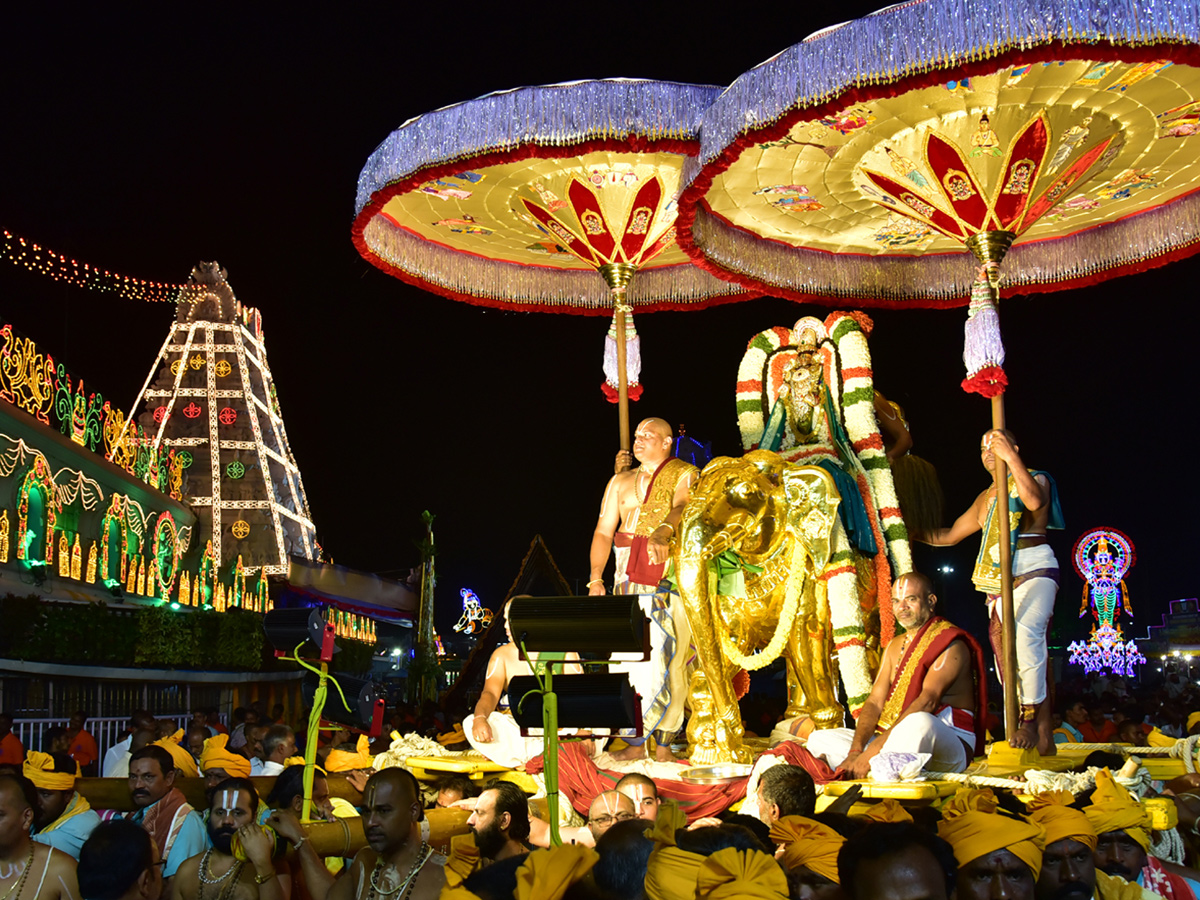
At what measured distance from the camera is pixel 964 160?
7320 millimetres

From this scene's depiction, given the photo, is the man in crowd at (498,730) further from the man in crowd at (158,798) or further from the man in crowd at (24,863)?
the man in crowd at (24,863)

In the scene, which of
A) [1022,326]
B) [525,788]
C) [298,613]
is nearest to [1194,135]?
[525,788]

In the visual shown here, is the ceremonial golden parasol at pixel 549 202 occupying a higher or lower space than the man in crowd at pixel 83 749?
higher

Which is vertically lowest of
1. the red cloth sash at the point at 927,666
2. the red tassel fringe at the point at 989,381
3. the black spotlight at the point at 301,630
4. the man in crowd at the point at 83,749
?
the man in crowd at the point at 83,749

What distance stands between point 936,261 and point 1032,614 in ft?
11.9

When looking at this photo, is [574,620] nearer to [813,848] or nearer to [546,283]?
[813,848]

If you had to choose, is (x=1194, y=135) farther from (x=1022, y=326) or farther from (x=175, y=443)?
(x=175, y=443)

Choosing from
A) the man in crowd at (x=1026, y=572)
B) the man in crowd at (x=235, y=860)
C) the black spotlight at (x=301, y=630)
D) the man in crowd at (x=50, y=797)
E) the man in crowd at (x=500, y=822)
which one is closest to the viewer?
the man in crowd at (x=235, y=860)

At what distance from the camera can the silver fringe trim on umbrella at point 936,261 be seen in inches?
343

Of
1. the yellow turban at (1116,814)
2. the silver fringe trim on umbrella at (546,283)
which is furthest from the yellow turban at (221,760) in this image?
the silver fringe trim on umbrella at (546,283)

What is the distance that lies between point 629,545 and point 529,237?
2.79 m

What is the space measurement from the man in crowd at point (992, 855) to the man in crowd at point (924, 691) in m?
3.07

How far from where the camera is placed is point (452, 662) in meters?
32.8

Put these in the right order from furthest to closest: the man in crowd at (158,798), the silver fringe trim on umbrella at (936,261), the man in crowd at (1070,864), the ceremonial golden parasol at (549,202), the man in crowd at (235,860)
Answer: the silver fringe trim on umbrella at (936,261) < the ceremonial golden parasol at (549,202) < the man in crowd at (158,798) < the man in crowd at (235,860) < the man in crowd at (1070,864)
